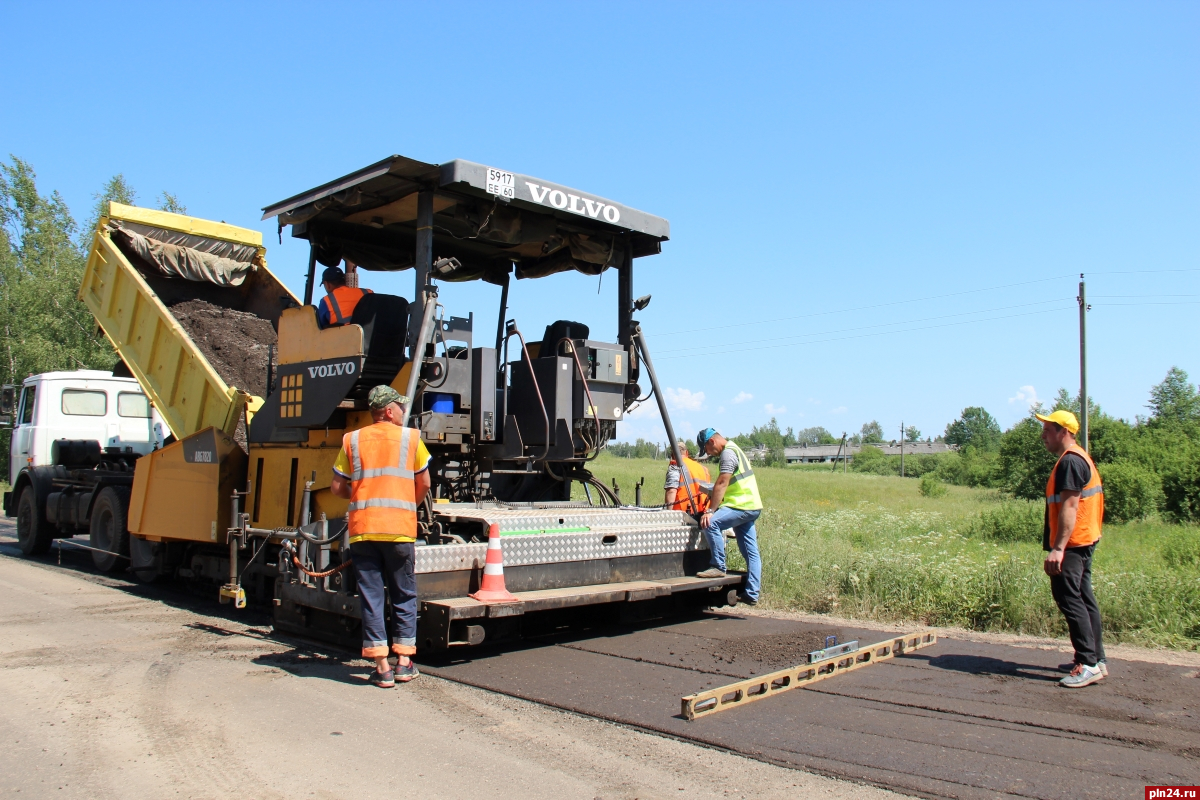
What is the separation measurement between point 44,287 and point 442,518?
91.0 ft

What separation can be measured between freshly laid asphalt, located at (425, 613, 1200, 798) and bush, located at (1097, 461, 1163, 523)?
18706mm

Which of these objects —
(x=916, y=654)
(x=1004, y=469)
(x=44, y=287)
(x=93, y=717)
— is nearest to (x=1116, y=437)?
(x=1004, y=469)

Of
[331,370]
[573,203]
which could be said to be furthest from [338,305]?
[573,203]

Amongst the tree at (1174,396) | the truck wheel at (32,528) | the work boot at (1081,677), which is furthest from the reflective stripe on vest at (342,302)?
the tree at (1174,396)

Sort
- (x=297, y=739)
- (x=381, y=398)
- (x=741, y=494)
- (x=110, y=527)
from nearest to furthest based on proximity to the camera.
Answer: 1. (x=297, y=739)
2. (x=381, y=398)
3. (x=741, y=494)
4. (x=110, y=527)

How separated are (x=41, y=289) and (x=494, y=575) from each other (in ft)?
92.8

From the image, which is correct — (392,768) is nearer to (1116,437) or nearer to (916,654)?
(916,654)

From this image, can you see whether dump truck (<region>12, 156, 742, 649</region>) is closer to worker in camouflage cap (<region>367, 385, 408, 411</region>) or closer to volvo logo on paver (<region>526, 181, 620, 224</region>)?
volvo logo on paver (<region>526, 181, 620, 224</region>)

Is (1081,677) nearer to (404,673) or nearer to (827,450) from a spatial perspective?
(404,673)

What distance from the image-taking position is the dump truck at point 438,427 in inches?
234

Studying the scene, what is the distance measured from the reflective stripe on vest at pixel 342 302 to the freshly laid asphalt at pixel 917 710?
8.52 feet

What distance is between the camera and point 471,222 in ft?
21.9

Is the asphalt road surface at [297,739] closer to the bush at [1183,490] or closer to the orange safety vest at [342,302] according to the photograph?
the orange safety vest at [342,302]

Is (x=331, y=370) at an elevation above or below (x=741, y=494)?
above
